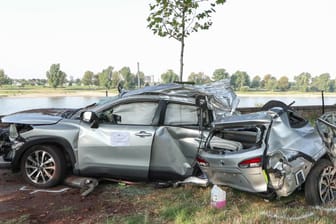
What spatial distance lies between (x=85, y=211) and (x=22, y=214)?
0.78m

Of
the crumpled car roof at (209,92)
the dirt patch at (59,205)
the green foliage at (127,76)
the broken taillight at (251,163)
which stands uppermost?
the green foliage at (127,76)

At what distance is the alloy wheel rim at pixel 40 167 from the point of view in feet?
19.2

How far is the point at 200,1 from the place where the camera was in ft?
32.3

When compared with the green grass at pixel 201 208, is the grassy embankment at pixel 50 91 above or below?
above

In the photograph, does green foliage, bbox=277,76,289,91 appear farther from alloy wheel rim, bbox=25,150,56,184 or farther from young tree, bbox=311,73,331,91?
alloy wheel rim, bbox=25,150,56,184

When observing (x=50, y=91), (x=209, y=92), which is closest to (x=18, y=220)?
(x=209, y=92)

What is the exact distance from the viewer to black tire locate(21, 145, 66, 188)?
579 centimetres

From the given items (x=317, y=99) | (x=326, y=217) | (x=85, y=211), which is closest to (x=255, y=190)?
(x=326, y=217)

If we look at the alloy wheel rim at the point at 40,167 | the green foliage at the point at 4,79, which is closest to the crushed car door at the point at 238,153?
the alloy wheel rim at the point at 40,167

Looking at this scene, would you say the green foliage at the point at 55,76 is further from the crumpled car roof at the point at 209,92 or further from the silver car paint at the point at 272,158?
the silver car paint at the point at 272,158

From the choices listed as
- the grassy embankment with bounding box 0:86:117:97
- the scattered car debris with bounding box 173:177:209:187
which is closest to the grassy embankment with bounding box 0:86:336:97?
the grassy embankment with bounding box 0:86:117:97

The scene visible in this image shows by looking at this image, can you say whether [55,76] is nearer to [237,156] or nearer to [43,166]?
[43,166]

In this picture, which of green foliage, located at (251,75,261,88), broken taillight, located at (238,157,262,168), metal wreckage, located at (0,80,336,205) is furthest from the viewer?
green foliage, located at (251,75,261,88)

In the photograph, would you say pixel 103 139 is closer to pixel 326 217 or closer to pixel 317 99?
pixel 326 217
